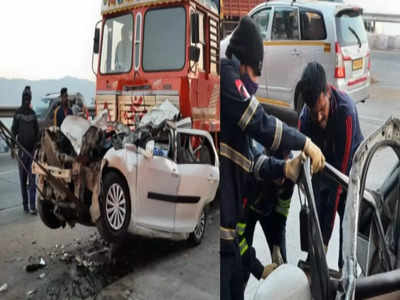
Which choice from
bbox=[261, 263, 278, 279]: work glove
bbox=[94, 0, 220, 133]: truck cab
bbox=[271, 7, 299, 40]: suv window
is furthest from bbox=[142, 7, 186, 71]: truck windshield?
bbox=[261, 263, 278, 279]: work glove

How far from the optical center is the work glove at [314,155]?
94cm

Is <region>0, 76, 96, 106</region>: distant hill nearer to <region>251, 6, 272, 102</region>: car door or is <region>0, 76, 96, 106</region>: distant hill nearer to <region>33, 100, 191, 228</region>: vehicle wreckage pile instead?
<region>33, 100, 191, 228</region>: vehicle wreckage pile

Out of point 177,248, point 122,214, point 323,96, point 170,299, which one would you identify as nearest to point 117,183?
point 122,214

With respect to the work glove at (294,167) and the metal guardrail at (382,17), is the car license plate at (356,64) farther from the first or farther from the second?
the work glove at (294,167)

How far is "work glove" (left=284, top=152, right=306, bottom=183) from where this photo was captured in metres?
0.94

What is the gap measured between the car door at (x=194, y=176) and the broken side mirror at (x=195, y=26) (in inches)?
8.8

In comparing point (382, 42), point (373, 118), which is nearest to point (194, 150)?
point (373, 118)

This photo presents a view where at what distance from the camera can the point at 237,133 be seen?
942 millimetres

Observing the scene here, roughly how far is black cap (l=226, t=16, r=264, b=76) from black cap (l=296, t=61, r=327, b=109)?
114 millimetres

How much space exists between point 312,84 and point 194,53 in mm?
305

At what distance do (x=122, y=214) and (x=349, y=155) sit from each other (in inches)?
25.1

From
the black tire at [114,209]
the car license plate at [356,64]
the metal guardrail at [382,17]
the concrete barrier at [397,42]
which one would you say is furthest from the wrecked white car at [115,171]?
the concrete barrier at [397,42]

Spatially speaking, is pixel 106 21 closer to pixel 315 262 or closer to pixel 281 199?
pixel 281 199

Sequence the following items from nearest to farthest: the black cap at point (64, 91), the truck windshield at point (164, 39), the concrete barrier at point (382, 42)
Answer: the truck windshield at point (164, 39) < the black cap at point (64, 91) < the concrete barrier at point (382, 42)
